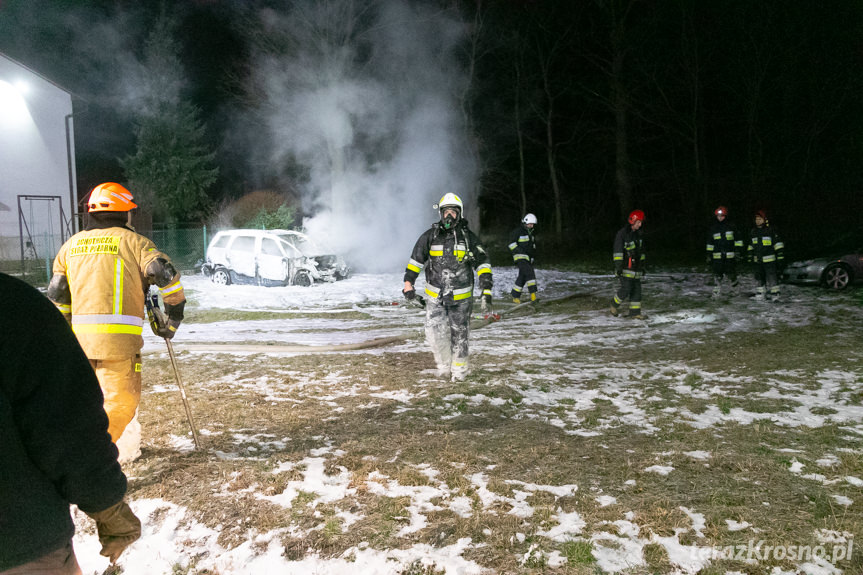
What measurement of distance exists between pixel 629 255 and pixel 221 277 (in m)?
11.0

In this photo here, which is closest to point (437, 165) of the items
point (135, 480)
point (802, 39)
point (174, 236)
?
point (174, 236)

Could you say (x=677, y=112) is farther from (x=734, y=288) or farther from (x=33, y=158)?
(x=33, y=158)

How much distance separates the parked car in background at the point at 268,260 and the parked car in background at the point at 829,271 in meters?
11.9

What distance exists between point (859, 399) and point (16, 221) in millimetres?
24842

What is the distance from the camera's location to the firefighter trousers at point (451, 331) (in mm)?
6679

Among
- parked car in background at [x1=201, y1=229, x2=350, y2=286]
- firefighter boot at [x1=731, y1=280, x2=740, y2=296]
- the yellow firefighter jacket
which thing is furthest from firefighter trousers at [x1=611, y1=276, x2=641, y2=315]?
the yellow firefighter jacket

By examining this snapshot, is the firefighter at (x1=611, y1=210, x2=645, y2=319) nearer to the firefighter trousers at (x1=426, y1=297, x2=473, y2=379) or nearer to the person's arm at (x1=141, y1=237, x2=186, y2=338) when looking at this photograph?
the firefighter trousers at (x1=426, y1=297, x2=473, y2=379)

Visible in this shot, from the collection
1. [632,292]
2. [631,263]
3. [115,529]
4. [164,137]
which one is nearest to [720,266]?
[632,292]

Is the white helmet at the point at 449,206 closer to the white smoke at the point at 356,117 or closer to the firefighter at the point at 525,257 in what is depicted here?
the firefighter at the point at 525,257

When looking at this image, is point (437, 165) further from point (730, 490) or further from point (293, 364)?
point (730, 490)

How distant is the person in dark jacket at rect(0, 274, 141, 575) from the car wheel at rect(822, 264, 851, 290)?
639 inches

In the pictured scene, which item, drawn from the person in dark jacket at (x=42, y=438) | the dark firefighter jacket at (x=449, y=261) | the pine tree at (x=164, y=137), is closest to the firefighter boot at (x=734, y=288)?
the dark firefighter jacket at (x=449, y=261)

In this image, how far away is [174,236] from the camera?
73.9 feet

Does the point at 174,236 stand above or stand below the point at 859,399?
above
